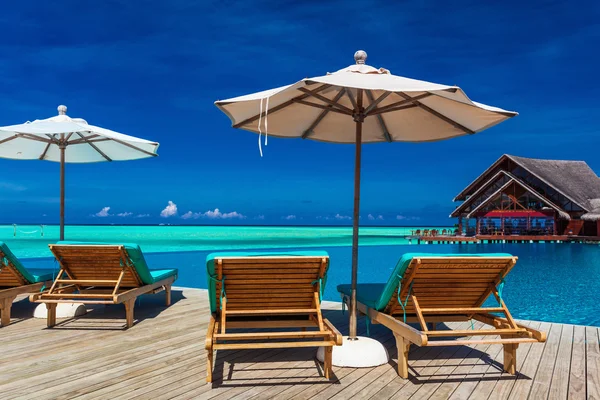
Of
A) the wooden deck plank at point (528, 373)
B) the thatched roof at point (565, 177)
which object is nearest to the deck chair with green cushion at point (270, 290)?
the wooden deck plank at point (528, 373)

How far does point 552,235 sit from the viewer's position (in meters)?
31.6

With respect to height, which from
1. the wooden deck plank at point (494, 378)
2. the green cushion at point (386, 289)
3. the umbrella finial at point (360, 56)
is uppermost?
the umbrella finial at point (360, 56)

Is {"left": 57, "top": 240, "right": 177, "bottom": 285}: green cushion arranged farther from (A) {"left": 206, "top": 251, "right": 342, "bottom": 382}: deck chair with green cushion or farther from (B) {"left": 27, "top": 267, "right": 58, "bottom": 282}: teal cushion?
(A) {"left": 206, "top": 251, "right": 342, "bottom": 382}: deck chair with green cushion

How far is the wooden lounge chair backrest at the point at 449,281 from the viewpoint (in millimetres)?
3094

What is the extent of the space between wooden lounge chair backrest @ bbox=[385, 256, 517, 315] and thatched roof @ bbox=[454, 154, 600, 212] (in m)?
32.2

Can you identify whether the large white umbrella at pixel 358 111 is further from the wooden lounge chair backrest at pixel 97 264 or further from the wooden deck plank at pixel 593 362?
the wooden lounge chair backrest at pixel 97 264

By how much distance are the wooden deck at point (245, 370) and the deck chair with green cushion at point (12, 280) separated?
31cm

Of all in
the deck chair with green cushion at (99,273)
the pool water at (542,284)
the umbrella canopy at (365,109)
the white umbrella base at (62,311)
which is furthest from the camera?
the pool water at (542,284)

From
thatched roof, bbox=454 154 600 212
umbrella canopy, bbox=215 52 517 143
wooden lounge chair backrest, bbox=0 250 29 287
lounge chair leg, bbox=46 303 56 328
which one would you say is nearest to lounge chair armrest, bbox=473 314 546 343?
umbrella canopy, bbox=215 52 517 143

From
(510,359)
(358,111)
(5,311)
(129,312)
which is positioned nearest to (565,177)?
(510,359)

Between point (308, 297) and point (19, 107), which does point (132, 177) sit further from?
point (308, 297)

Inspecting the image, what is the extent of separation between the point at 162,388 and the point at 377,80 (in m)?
2.30

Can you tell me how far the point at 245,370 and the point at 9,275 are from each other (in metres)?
3.03

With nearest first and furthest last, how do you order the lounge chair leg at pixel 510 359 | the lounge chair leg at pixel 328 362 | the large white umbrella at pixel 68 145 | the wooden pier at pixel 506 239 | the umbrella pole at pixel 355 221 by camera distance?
the lounge chair leg at pixel 328 362 → the lounge chair leg at pixel 510 359 → the umbrella pole at pixel 355 221 → the large white umbrella at pixel 68 145 → the wooden pier at pixel 506 239
